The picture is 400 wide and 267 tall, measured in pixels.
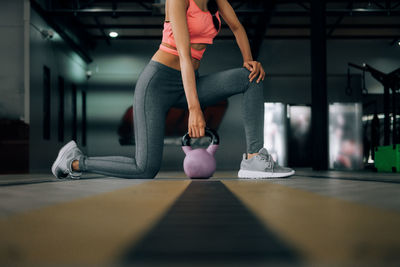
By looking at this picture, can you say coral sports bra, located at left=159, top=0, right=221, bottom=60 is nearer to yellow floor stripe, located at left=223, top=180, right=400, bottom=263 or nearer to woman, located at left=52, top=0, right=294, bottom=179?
woman, located at left=52, top=0, right=294, bottom=179

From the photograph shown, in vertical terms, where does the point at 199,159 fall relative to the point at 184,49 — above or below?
below

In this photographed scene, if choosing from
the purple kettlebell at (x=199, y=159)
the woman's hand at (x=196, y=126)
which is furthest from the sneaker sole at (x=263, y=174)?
the woman's hand at (x=196, y=126)

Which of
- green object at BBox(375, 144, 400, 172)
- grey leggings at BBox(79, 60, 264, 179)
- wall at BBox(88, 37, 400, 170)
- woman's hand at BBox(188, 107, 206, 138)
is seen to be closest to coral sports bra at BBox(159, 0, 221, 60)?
grey leggings at BBox(79, 60, 264, 179)

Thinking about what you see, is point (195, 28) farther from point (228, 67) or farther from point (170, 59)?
point (228, 67)

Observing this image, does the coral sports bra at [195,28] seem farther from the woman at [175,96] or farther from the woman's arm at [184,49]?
the woman's arm at [184,49]

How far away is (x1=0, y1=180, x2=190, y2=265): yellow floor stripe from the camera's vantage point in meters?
0.63

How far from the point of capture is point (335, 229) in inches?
33.4

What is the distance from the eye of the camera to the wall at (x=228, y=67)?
11.9 meters

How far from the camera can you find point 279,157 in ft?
39.2

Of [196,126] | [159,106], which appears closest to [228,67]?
[159,106]

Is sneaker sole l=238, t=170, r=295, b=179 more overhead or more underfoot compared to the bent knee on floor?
more underfoot

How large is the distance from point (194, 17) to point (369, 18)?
10103 millimetres

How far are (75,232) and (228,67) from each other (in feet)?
37.9

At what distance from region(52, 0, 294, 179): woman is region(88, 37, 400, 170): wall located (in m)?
9.13
